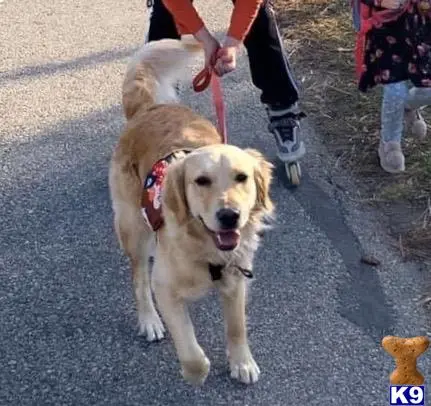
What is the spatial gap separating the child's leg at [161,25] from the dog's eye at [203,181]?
1.67 m

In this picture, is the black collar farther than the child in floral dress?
No

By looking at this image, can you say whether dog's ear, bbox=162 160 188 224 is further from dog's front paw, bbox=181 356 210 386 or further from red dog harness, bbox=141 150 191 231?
dog's front paw, bbox=181 356 210 386

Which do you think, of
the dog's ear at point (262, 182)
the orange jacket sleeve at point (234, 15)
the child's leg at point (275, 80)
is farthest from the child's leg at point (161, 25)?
the dog's ear at point (262, 182)

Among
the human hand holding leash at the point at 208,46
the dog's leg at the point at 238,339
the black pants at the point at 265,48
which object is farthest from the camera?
the black pants at the point at 265,48

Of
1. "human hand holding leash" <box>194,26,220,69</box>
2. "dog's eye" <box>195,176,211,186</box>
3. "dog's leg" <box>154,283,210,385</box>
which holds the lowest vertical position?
"dog's leg" <box>154,283,210,385</box>

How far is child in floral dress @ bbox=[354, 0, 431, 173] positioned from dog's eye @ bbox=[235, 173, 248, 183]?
1.72 m

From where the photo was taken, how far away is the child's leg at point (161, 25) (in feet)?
14.5

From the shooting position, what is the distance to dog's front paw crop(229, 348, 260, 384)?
10.6 ft

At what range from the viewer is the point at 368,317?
3584 mm

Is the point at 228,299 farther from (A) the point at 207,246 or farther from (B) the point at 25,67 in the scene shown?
(B) the point at 25,67

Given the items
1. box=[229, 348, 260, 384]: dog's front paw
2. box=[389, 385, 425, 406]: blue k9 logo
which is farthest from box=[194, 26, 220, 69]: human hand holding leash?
box=[389, 385, 425, 406]: blue k9 logo

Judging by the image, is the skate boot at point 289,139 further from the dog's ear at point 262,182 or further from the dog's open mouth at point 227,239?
the dog's open mouth at point 227,239

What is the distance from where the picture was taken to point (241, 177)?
2.96 meters

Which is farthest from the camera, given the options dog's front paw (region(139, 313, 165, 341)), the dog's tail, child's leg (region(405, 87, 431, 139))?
child's leg (region(405, 87, 431, 139))
